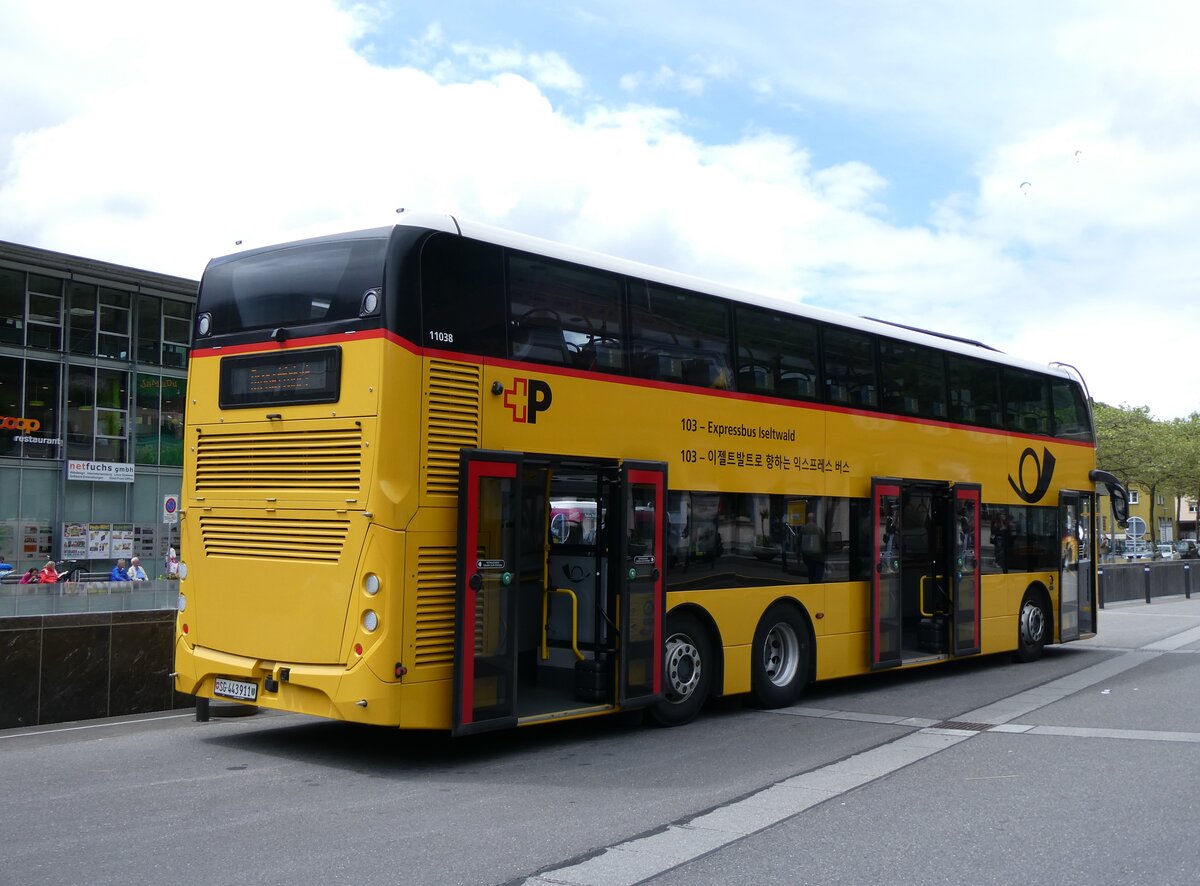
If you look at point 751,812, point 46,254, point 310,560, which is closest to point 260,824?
point 310,560

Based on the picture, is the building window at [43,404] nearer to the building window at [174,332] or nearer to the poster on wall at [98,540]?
the poster on wall at [98,540]

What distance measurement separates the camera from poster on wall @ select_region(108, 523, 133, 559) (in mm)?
34156

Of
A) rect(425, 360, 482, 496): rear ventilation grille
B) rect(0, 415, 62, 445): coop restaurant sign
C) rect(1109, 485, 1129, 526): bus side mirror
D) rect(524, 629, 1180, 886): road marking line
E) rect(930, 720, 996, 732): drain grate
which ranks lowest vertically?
rect(930, 720, 996, 732): drain grate

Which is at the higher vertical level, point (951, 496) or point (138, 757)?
point (951, 496)

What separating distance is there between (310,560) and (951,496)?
8.94 meters

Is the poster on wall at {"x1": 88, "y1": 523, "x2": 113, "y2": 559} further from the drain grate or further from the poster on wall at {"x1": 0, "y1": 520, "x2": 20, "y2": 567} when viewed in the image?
the drain grate

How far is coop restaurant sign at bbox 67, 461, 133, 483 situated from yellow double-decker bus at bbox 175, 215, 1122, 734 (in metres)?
26.4

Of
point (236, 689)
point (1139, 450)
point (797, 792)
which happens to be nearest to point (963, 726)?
point (797, 792)

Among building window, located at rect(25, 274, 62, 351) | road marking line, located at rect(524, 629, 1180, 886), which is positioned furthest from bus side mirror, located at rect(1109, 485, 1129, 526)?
building window, located at rect(25, 274, 62, 351)

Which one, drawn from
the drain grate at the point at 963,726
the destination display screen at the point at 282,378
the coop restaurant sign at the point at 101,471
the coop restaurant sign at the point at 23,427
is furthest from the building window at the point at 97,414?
the drain grate at the point at 963,726

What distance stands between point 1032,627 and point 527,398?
10624 millimetres

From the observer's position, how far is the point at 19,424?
1266 inches

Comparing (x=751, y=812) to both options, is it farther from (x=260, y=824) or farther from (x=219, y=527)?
(x=219, y=527)

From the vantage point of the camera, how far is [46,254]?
102ft
